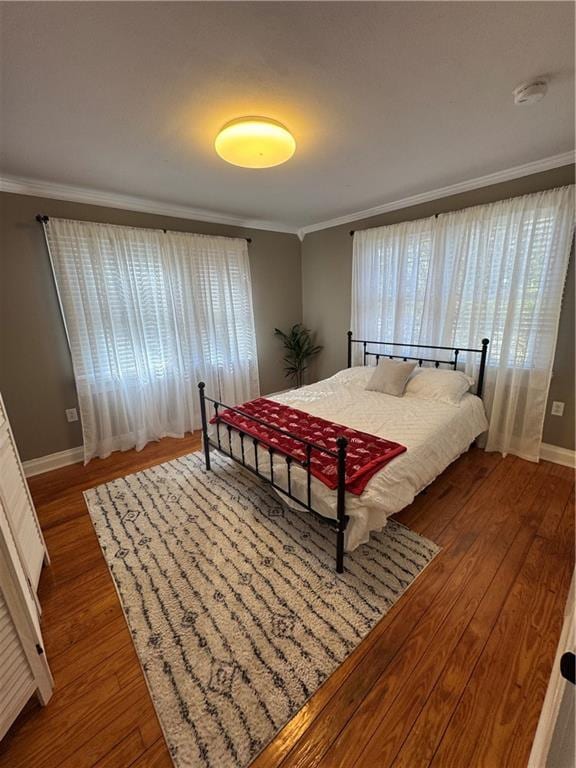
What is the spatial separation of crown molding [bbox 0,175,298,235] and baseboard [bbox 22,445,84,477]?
2266mm

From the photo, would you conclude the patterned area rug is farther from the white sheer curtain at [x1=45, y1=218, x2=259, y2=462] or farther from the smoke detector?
the smoke detector

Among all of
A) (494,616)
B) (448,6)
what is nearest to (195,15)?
(448,6)

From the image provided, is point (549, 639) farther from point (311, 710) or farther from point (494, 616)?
point (311, 710)

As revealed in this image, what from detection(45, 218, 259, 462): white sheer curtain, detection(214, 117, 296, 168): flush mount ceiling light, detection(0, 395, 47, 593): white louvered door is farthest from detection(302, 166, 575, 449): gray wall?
detection(0, 395, 47, 593): white louvered door

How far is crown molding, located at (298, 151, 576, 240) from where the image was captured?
2426 millimetres

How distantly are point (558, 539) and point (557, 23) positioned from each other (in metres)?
2.58

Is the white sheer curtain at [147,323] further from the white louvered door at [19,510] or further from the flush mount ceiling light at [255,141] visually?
the flush mount ceiling light at [255,141]

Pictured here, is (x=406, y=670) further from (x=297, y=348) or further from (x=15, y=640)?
(x=297, y=348)

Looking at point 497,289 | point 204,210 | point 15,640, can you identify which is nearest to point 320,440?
point 15,640

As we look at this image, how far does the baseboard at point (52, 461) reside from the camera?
2898 millimetres

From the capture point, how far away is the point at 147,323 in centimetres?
329

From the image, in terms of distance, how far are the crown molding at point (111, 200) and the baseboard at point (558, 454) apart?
3.88 metres

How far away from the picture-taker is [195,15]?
3.74ft

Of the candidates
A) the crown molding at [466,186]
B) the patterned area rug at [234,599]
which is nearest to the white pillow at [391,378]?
the patterned area rug at [234,599]
